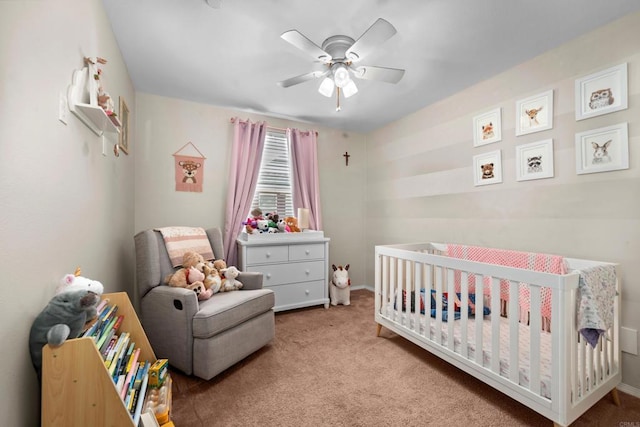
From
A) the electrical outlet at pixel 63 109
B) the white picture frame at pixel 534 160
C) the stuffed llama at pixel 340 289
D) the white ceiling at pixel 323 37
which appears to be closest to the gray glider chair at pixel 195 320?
the electrical outlet at pixel 63 109

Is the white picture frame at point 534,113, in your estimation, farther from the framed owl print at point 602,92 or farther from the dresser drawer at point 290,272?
the dresser drawer at point 290,272

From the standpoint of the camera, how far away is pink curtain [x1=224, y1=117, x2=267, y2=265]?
3164 mm

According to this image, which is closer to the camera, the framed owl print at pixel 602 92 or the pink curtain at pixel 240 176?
the framed owl print at pixel 602 92

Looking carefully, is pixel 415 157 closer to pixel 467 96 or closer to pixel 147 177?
pixel 467 96

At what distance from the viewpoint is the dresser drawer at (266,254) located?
2.88 metres

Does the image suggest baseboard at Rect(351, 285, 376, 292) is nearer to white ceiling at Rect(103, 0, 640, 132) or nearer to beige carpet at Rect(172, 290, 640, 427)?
beige carpet at Rect(172, 290, 640, 427)

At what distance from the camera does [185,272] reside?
2.11 m

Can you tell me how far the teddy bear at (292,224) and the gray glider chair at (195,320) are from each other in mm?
1208

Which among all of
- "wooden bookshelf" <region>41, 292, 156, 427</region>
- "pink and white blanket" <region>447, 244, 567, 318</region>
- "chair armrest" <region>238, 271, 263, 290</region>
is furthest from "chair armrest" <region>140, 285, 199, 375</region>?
"pink and white blanket" <region>447, 244, 567, 318</region>

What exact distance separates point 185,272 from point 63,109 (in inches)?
52.0

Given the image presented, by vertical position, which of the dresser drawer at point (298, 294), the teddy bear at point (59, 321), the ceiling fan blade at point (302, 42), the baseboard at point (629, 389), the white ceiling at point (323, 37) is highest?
the white ceiling at point (323, 37)

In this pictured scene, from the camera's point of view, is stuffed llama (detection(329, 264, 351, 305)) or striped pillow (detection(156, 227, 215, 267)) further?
stuffed llama (detection(329, 264, 351, 305))

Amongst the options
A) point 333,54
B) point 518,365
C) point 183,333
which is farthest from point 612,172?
point 183,333

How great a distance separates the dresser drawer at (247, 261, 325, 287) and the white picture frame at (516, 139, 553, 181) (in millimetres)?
2117
